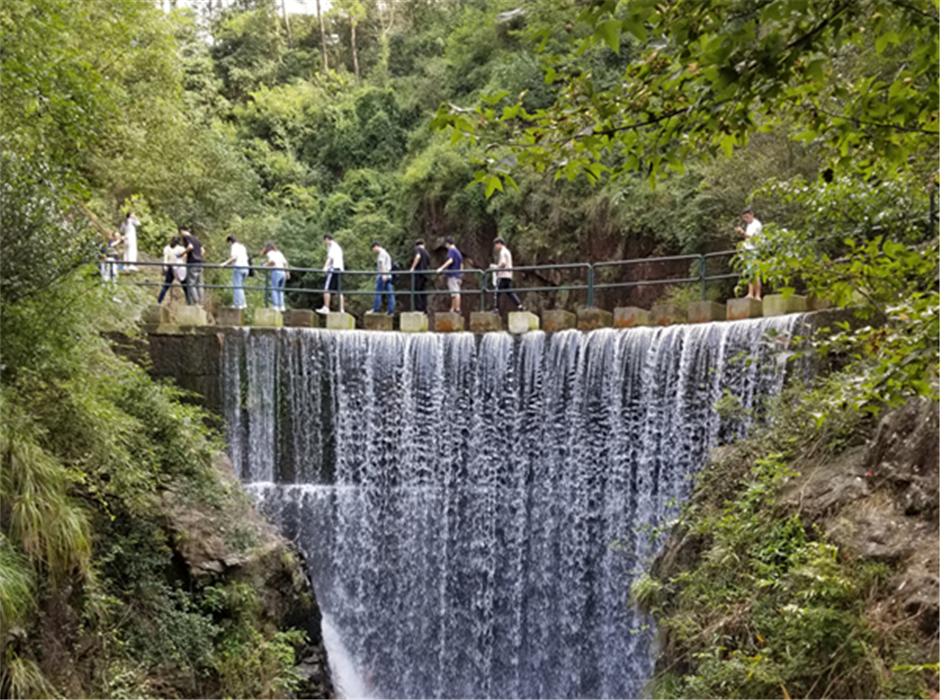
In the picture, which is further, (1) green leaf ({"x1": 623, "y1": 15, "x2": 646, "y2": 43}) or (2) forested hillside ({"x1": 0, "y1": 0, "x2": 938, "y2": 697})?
(2) forested hillside ({"x1": 0, "y1": 0, "x2": 938, "y2": 697})

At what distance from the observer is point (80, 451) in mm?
8492

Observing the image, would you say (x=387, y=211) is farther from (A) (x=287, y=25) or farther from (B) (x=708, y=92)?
(B) (x=708, y=92)

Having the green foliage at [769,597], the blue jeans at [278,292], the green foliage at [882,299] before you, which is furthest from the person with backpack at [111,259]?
the green foliage at [882,299]

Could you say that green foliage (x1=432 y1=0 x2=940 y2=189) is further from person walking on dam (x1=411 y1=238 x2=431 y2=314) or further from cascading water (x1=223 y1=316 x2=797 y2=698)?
person walking on dam (x1=411 y1=238 x2=431 y2=314)

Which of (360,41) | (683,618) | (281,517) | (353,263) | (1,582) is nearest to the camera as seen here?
(1,582)

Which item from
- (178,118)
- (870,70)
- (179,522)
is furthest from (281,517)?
(870,70)

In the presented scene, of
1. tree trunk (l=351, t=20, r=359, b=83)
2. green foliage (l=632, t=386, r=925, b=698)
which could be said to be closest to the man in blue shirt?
green foliage (l=632, t=386, r=925, b=698)

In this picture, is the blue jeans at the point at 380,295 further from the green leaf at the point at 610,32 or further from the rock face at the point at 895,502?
the green leaf at the point at 610,32

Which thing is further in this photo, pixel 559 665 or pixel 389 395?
pixel 389 395

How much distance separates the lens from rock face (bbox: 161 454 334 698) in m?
9.65

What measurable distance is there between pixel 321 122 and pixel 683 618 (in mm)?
25219

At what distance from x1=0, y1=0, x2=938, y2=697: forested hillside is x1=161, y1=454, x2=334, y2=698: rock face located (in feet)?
0.39

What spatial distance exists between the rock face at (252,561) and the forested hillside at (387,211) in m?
0.12

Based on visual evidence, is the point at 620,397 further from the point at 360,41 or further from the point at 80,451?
the point at 360,41
